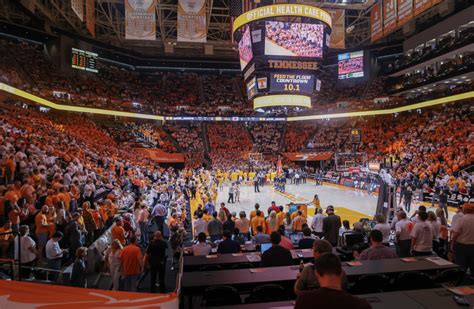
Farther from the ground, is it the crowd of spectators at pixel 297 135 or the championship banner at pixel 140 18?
the championship banner at pixel 140 18

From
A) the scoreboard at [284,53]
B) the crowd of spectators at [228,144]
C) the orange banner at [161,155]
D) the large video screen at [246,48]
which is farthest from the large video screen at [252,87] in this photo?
the orange banner at [161,155]

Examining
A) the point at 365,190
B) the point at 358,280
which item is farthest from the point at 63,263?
the point at 365,190

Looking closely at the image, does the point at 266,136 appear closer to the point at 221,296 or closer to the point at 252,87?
the point at 252,87

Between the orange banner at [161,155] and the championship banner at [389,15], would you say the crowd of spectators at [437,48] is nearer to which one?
the championship banner at [389,15]

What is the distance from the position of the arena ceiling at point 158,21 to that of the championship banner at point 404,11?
388 inches

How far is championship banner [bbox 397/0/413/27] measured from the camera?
13484 mm

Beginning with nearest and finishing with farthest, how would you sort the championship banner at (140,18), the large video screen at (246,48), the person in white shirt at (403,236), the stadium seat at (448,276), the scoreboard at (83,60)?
the stadium seat at (448,276)
the person in white shirt at (403,236)
the championship banner at (140,18)
the large video screen at (246,48)
the scoreboard at (83,60)

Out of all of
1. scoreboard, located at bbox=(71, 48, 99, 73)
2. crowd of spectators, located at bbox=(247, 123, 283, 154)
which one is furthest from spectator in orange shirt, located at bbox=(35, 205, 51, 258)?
crowd of spectators, located at bbox=(247, 123, 283, 154)

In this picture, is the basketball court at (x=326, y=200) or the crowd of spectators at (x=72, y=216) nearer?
the crowd of spectators at (x=72, y=216)

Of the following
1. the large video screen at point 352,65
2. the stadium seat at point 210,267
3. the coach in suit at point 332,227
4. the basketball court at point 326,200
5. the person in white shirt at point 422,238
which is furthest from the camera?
the large video screen at point 352,65

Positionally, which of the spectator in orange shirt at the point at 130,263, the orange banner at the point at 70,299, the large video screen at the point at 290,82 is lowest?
the spectator in orange shirt at the point at 130,263

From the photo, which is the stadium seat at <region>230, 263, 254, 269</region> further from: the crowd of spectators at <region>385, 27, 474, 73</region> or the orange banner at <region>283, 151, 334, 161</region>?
the orange banner at <region>283, 151, 334, 161</region>

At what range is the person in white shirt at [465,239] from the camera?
5984 millimetres

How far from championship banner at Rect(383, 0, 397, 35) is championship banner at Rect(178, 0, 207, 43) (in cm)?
835
